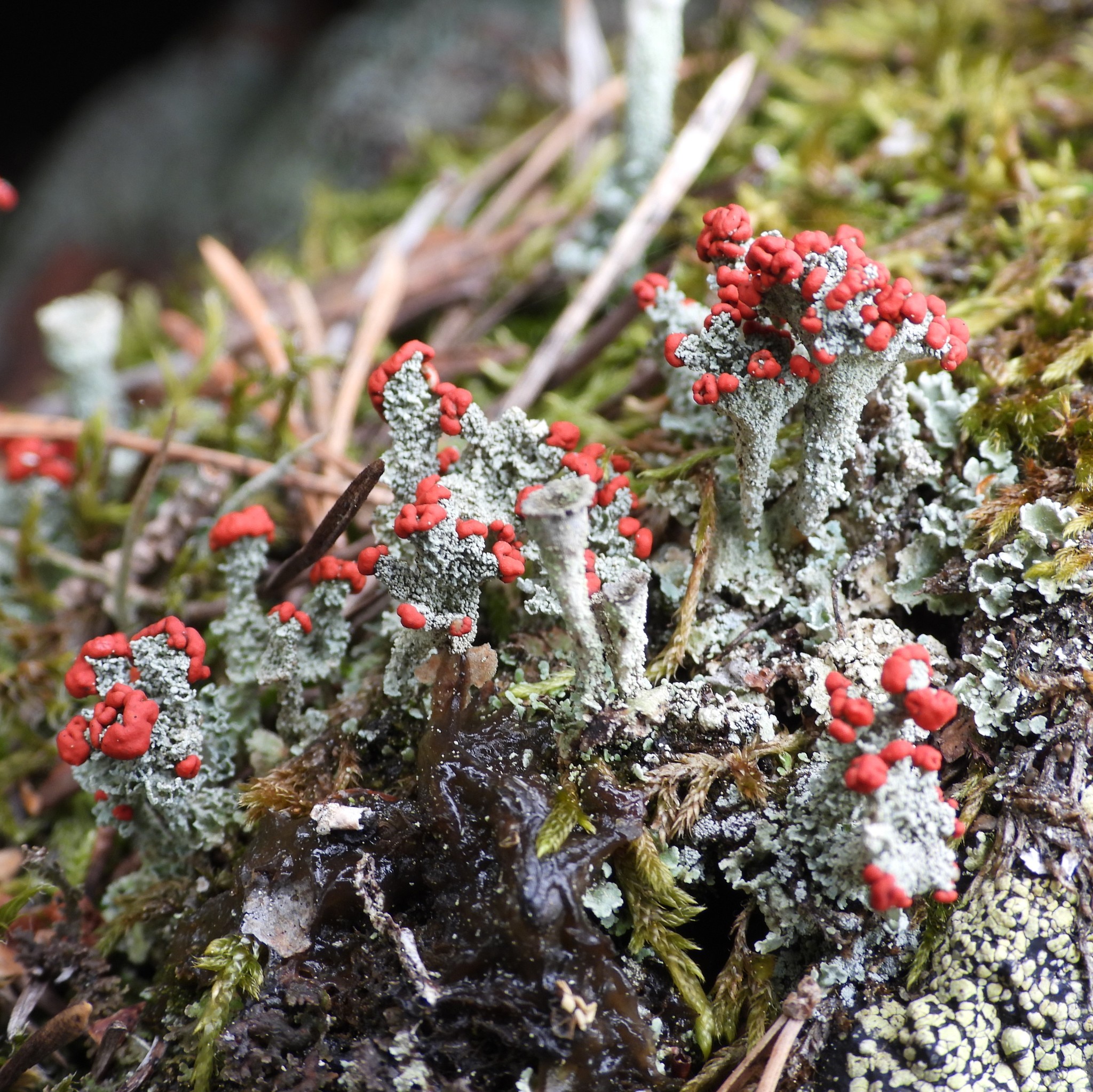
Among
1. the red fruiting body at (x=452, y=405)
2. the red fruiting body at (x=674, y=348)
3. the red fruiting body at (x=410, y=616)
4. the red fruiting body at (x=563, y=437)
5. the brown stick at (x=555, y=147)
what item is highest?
the red fruiting body at (x=452, y=405)

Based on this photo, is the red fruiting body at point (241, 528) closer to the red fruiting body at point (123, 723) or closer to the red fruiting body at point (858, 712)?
the red fruiting body at point (123, 723)

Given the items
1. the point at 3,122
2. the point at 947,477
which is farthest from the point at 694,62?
the point at 3,122

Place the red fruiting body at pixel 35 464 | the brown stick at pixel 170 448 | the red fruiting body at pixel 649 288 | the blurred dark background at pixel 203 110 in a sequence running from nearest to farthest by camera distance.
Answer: the red fruiting body at pixel 649 288
the brown stick at pixel 170 448
the red fruiting body at pixel 35 464
the blurred dark background at pixel 203 110

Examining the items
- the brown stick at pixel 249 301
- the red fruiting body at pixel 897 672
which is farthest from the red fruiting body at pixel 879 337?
the brown stick at pixel 249 301

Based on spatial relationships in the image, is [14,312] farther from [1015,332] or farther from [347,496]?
[1015,332]

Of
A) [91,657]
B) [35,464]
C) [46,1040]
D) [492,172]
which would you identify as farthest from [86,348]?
[46,1040]

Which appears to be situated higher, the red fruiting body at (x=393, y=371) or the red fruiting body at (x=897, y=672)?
the red fruiting body at (x=393, y=371)

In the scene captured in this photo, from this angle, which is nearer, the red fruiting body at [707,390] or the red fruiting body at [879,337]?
the red fruiting body at [879,337]

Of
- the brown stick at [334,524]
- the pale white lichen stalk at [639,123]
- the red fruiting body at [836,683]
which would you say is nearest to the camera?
the red fruiting body at [836,683]
